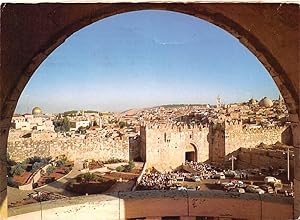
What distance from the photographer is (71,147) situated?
26.4 meters

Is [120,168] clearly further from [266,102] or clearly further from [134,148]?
[266,102]

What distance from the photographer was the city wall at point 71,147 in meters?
25.4

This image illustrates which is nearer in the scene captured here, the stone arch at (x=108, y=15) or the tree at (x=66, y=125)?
the stone arch at (x=108, y=15)

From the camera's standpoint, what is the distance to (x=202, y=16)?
250cm

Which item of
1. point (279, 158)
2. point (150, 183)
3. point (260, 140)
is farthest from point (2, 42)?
point (260, 140)

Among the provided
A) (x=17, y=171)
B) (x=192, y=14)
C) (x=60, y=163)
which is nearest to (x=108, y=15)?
(x=192, y=14)

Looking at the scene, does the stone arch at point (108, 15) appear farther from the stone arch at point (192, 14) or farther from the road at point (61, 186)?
the road at point (61, 186)

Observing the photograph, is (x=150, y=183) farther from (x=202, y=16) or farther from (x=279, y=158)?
(x=202, y=16)

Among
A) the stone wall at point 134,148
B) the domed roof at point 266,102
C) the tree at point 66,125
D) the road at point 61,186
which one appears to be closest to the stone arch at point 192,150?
the stone wall at point 134,148

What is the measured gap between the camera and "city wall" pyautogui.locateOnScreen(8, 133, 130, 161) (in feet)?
83.2

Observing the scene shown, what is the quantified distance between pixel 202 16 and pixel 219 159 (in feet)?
86.7

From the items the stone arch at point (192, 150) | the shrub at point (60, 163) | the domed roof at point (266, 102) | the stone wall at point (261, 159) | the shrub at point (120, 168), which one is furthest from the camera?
the domed roof at point (266, 102)

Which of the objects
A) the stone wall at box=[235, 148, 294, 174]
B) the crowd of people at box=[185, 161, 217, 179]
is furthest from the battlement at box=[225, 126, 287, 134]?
the crowd of people at box=[185, 161, 217, 179]

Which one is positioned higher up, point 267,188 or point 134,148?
point 134,148
